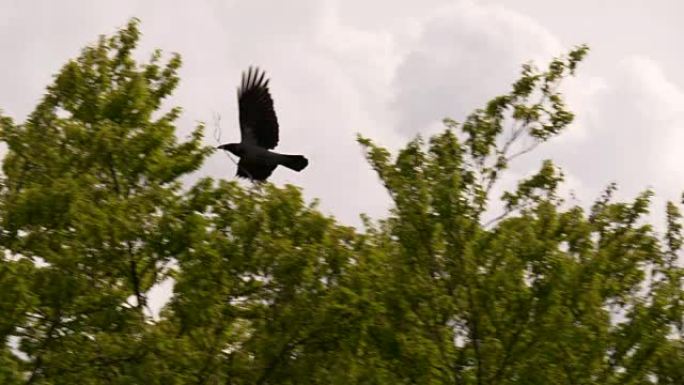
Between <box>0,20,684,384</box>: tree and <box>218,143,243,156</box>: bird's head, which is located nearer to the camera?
<box>0,20,684,384</box>: tree

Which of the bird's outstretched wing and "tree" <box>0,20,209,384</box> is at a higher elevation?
the bird's outstretched wing

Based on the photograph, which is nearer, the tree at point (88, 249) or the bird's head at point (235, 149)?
the tree at point (88, 249)

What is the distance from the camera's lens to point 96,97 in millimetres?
21938

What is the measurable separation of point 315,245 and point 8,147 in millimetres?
8142

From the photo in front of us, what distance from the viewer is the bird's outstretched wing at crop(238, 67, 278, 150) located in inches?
740

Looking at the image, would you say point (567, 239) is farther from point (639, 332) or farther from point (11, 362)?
point (11, 362)

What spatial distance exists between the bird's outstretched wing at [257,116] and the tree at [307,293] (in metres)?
1.28

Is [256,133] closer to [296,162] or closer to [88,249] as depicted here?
[296,162]

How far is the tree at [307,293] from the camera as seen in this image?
49.7ft

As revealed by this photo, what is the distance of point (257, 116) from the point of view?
62.0 feet

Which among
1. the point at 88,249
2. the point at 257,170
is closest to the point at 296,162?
the point at 257,170

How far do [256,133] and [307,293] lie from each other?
4.15m

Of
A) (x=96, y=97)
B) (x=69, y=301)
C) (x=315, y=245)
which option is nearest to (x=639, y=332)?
(x=315, y=245)

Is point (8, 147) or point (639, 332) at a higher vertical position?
point (8, 147)
